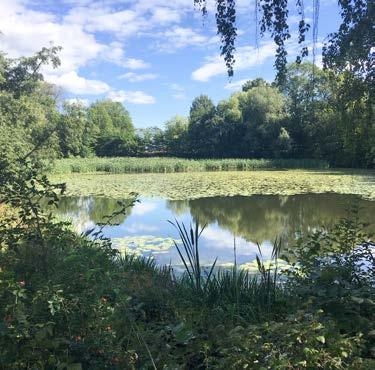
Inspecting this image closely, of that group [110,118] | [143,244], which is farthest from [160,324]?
[110,118]

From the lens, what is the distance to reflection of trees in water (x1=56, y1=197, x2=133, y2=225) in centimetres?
1272

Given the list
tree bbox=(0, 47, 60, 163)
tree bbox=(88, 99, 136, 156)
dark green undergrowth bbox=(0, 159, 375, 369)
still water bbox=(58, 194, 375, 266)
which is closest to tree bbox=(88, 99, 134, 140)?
tree bbox=(88, 99, 136, 156)

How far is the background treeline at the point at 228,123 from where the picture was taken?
4219mm

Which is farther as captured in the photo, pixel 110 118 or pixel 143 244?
pixel 110 118

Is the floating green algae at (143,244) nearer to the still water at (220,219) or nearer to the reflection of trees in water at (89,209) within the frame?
the still water at (220,219)

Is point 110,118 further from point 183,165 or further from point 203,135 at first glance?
point 183,165

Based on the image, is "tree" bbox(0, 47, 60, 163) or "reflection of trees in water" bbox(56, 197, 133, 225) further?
"tree" bbox(0, 47, 60, 163)

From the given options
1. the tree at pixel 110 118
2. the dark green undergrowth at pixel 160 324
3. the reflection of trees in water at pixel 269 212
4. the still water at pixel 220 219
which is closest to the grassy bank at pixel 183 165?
the still water at pixel 220 219

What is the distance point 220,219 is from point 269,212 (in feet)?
5.96

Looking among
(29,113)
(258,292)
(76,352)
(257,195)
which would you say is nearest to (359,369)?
(76,352)

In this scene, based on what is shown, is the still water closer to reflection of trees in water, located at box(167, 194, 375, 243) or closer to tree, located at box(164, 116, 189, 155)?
reflection of trees in water, located at box(167, 194, 375, 243)

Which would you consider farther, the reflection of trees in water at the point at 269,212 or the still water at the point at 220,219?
the reflection of trees in water at the point at 269,212

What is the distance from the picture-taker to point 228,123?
4553 centimetres

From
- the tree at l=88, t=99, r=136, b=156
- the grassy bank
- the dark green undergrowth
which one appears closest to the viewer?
the dark green undergrowth
